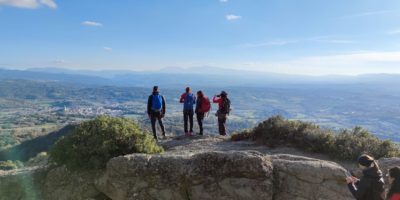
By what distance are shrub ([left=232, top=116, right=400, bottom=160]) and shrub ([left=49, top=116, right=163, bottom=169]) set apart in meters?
5.61

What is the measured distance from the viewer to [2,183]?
1208cm

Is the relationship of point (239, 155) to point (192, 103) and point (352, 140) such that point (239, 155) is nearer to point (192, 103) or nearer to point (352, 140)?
point (352, 140)

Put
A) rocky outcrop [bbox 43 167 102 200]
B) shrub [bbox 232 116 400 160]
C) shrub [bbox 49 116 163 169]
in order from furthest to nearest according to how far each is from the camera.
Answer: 1. shrub [bbox 232 116 400 160]
2. shrub [bbox 49 116 163 169]
3. rocky outcrop [bbox 43 167 102 200]

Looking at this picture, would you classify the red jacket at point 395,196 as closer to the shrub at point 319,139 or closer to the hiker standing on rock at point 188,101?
the shrub at point 319,139

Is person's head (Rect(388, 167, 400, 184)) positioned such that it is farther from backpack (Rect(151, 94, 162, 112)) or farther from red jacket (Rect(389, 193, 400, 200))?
backpack (Rect(151, 94, 162, 112))

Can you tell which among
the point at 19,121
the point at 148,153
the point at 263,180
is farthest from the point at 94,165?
the point at 19,121

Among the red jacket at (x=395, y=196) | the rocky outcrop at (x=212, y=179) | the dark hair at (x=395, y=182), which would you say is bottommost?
the rocky outcrop at (x=212, y=179)

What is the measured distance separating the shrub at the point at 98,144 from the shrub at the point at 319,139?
561cm

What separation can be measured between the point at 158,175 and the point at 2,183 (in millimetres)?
5085

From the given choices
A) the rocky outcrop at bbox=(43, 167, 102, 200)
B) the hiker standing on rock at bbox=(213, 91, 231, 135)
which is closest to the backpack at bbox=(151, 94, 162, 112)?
the hiker standing on rock at bbox=(213, 91, 231, 135)

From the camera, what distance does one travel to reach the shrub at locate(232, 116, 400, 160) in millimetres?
13578

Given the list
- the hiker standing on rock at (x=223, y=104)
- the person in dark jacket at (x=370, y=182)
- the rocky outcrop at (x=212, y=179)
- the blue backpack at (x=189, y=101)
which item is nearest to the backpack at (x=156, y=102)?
the blue backpack at (x=189, y=101)

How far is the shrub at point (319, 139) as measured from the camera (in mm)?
13578

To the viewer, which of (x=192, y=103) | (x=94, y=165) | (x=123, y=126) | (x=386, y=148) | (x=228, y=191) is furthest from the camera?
(x=192, y=103)
